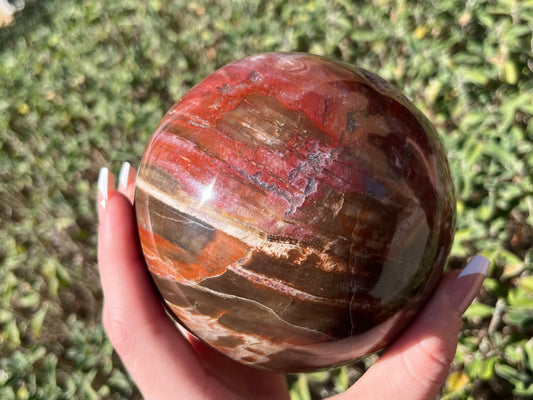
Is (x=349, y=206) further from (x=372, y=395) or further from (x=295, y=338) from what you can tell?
(x=372, y=395)

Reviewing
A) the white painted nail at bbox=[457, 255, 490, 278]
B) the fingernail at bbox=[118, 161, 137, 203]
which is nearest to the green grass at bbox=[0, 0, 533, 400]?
the white painted nail at bbox=[457, 255, 490, 278]

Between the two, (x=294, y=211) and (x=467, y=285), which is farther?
(x=467, y=285)

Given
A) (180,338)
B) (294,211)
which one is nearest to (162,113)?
(180,338)

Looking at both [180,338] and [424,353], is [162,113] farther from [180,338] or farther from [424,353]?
[424,353]

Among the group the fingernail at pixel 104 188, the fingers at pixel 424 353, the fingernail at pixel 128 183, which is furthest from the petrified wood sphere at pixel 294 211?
the fingernail at pixel 128 183

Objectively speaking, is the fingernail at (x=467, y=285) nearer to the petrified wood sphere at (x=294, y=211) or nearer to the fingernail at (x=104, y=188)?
the petrified wood sphere at (x=294, y=211)

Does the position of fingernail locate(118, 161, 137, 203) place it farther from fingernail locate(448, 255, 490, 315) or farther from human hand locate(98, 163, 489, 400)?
fingernail locate(448, 255, 490, 315)
